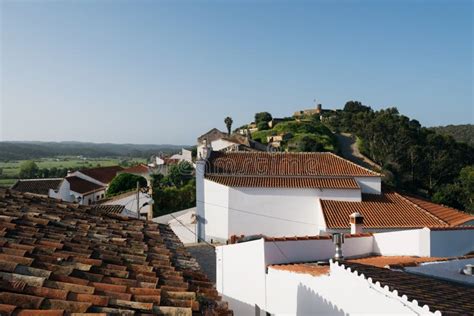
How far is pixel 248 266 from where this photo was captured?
30.9 ft

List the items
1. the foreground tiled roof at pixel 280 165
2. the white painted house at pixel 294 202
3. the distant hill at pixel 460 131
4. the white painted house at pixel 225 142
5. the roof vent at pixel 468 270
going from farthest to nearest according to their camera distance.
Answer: the distant hill at pixel 460 131 → the white painted house at pixel 225 142 → the foreground tiled roof at pixel 280 165 → the white painted house at pixel 294 202 → the roof vent at pixel 468 270

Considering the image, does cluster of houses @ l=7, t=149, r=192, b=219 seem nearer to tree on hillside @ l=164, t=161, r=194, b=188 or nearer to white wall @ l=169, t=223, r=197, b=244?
tree on hillside @ l=164, t=161, r=194, b=188

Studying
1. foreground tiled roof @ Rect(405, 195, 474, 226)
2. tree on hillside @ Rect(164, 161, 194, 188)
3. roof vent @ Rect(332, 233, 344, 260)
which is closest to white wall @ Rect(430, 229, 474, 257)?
roof vent @ Rect(332, 233, 344, 260)

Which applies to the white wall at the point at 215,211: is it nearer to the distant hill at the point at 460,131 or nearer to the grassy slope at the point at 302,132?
the grassy slope at the point at 302,132

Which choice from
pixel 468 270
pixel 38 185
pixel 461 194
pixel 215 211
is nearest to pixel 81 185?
pixel 38 185

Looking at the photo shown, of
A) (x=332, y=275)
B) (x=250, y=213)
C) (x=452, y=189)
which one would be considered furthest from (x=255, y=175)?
(x=452, y=189)

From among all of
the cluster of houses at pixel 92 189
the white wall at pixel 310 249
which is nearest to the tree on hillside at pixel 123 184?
the cluster of houses at pixel 92 189

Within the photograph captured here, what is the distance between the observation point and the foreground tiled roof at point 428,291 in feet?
15.7

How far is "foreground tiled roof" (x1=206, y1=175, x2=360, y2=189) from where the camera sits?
22062 mm

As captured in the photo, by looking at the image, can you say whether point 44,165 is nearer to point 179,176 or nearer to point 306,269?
point 179,176

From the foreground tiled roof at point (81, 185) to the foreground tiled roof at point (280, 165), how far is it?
2496 centimetres

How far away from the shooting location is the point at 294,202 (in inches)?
867

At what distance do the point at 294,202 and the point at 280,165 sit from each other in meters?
2.80

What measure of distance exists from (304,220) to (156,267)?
18270 mm
